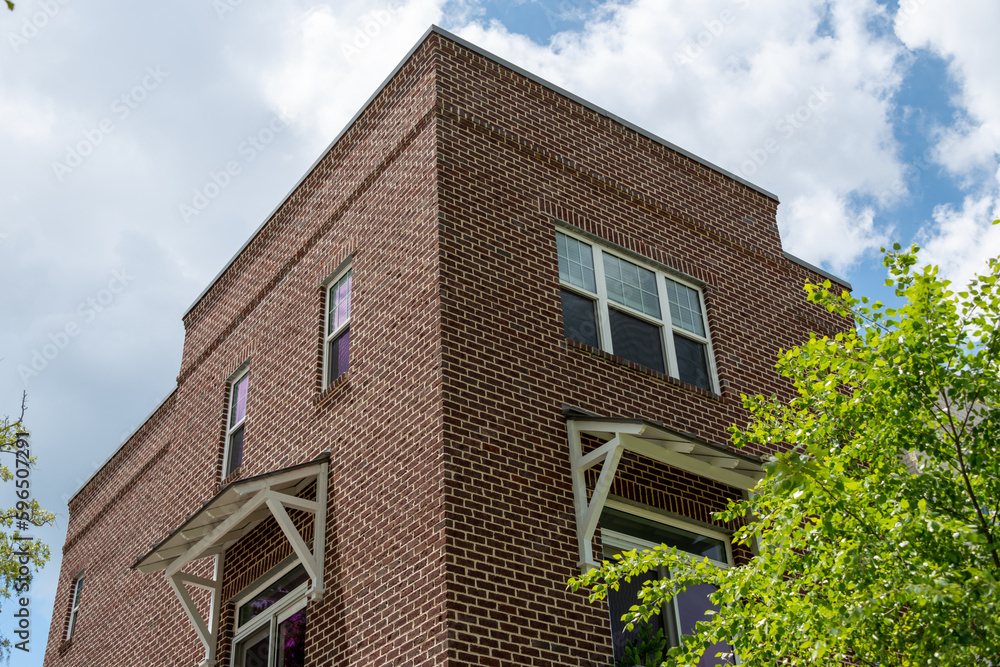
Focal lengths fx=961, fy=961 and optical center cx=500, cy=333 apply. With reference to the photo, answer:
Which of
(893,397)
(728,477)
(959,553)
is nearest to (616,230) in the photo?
(728,477)

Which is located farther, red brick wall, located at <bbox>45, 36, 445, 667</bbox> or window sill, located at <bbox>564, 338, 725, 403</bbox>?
window sill, located at <bbox>564, 338, 725, 403</bbox>

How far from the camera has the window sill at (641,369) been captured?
11.1 m

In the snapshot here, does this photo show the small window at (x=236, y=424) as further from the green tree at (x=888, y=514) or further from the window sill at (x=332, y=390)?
the green tree at (x=888, y=514)

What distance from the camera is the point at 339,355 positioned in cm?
1234

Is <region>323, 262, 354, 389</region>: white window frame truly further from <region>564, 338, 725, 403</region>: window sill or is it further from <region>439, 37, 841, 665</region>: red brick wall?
<region>564, 338, 725, 403</region>: window sill

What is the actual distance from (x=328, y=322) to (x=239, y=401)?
9.66 ft

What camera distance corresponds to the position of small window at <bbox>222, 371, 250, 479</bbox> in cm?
1427

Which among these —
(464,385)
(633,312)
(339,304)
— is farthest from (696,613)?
(339,304)

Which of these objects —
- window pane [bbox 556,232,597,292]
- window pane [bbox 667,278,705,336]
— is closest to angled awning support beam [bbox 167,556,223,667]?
window pane [bbox 556,232,597,292]

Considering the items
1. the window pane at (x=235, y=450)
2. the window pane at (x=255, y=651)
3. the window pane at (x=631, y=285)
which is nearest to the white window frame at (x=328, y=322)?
the window pane at (x=235, y=450)

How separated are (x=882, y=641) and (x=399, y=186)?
755 centimetres

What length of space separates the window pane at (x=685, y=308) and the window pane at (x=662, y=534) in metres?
3.01

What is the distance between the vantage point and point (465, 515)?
907 cm

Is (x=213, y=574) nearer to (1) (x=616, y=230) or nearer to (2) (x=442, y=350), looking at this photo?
(2) (x=442, y=350)
